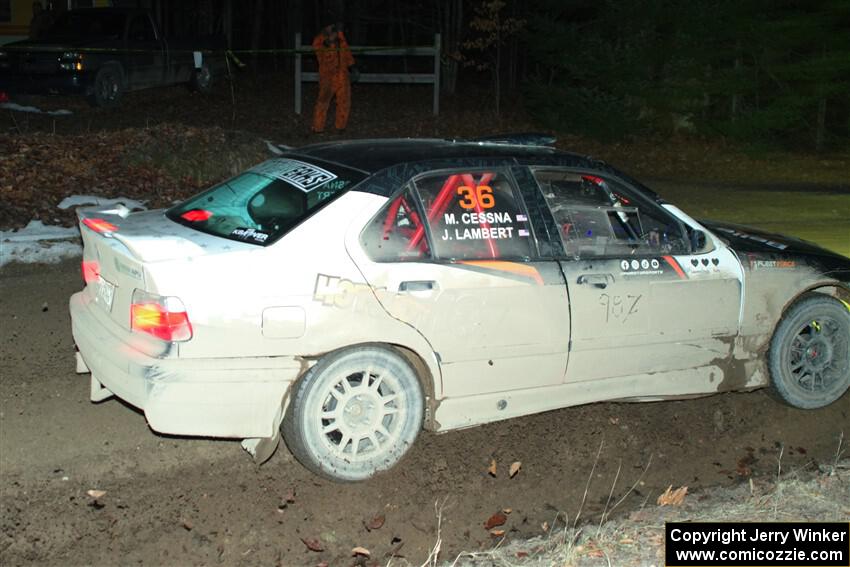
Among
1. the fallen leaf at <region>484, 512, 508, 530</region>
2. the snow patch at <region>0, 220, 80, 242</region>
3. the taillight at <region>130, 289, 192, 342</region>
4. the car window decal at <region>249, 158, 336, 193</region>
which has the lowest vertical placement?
the fallen leaf at <region>484, 512, 508, 530</region>

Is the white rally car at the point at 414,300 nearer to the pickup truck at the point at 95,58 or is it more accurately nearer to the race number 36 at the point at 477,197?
the race number 36 at the point at 477,197

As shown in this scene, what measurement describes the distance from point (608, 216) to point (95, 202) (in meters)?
6.42

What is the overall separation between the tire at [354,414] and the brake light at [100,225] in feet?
4.29

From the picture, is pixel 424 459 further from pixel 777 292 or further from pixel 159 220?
pixel 777 292

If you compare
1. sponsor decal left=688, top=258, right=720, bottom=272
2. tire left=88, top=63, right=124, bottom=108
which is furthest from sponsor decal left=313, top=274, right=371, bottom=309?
tire left=88, top=63, right=124, bottom=108

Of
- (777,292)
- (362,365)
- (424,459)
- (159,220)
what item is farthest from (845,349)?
(159,220)

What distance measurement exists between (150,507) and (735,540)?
2662 mm

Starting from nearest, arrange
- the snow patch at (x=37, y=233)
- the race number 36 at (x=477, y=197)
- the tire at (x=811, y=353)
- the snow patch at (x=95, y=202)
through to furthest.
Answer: the race number 36 at (x=477, y=197) → the tire at (x=811, y=353) → the snow patch at (x=37, y=233) → the snow patch at (x=95, y=202)

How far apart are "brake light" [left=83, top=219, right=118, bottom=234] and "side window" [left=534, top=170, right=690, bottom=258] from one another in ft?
7.48

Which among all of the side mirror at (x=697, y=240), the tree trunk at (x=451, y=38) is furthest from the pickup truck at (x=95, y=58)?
the side mirror at (x=697, y=240)

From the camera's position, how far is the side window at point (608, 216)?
5496 millimetres

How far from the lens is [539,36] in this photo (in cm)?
1958

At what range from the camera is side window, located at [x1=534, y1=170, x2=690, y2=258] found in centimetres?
550

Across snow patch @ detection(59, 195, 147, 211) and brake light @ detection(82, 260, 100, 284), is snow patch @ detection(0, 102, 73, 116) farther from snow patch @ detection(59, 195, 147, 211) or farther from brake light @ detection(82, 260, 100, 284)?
brake light @ detection(82, 260, 100, 284)
